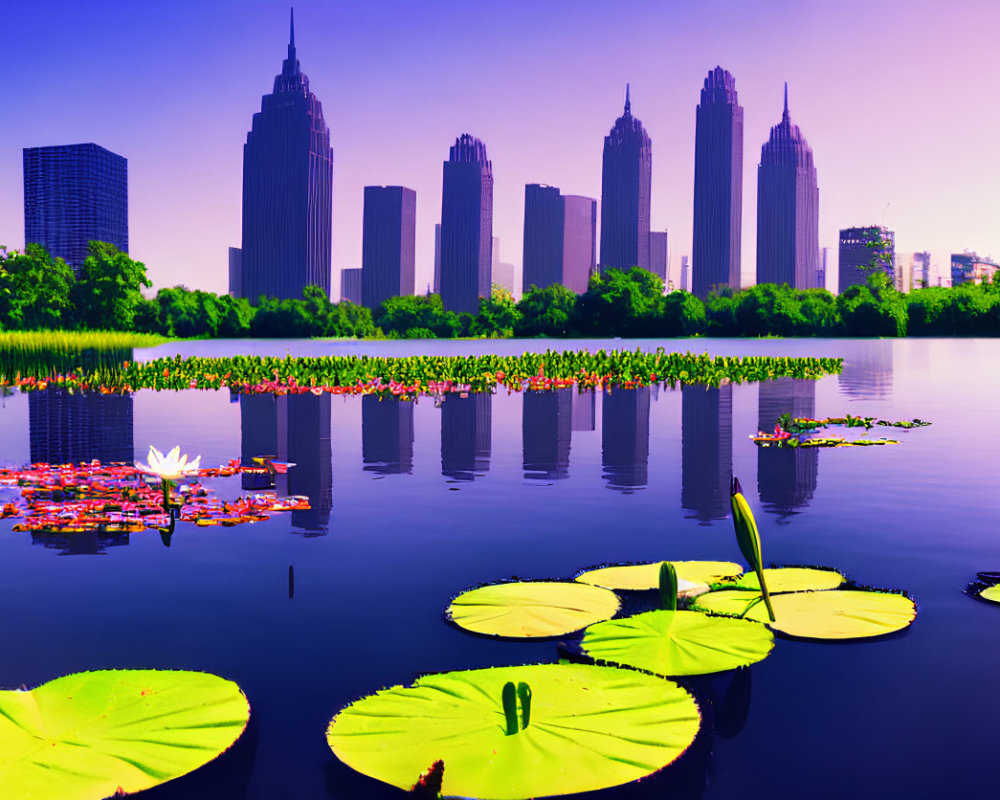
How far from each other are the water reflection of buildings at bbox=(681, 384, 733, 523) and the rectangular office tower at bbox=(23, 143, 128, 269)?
→ 645 feet

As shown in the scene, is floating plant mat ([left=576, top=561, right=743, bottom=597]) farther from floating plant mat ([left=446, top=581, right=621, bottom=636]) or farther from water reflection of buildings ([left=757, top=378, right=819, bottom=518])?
water reflection of buildings ([left=757, top=378, right=819, bottom=518])

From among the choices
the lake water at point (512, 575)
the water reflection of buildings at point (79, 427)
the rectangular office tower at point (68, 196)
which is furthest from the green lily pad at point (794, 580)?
the rectangular office tower at point (68, 196)

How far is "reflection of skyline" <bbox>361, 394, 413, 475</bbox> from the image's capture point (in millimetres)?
11430

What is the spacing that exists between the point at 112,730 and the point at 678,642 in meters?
2.55

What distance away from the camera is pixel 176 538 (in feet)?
23.8

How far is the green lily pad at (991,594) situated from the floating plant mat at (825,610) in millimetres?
635

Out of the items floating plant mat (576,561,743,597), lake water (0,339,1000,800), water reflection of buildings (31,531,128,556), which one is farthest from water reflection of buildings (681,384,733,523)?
water reflection of buildings (31,531,128,556)

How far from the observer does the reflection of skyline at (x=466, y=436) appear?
11219 millimetres

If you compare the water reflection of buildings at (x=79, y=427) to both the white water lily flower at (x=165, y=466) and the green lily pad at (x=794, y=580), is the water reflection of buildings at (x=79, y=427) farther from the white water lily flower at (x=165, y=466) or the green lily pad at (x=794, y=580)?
the green lily pad at (x=794, y=580)

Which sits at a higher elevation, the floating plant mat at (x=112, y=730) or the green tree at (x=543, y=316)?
the green tree at (x=543, y=316)

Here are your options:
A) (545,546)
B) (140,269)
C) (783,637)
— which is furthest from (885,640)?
(140,269)

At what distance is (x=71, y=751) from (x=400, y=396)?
64.5ft

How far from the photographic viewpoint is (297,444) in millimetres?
13531

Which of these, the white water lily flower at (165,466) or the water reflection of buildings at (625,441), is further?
the water reflection of buildings at (625,441)
